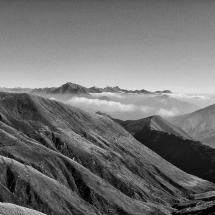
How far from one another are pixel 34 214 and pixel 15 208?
11.3m

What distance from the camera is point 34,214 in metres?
144

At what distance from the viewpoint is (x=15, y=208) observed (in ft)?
461
